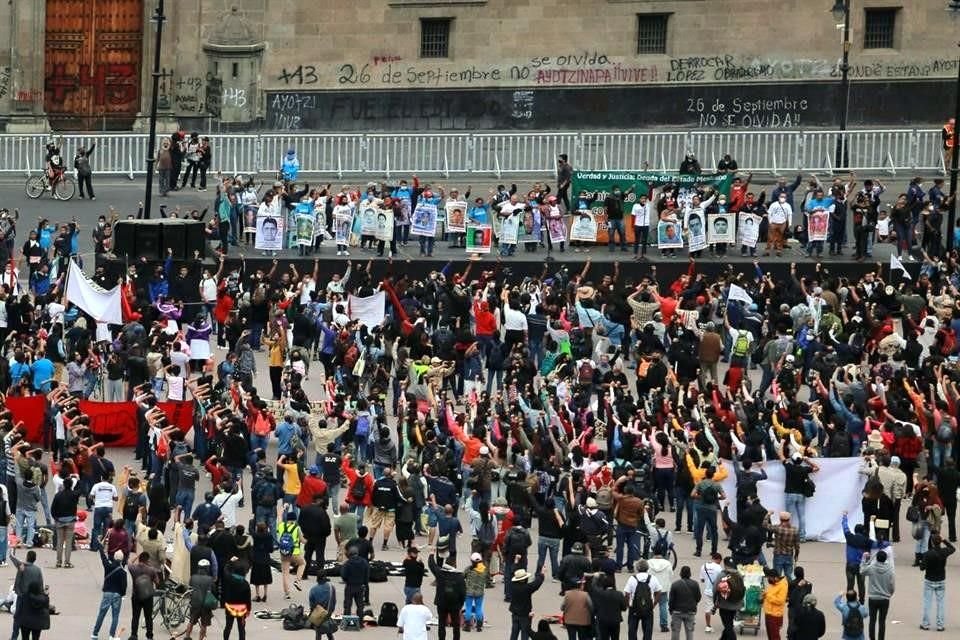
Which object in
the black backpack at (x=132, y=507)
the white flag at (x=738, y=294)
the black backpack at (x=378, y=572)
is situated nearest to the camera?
the black backpack at (x=132, y=507)

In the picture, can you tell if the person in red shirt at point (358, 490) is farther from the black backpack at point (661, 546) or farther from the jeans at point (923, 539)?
the jeans at point (923, 539)

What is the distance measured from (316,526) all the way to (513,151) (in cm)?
2673

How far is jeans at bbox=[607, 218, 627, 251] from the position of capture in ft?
164

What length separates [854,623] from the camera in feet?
95.1

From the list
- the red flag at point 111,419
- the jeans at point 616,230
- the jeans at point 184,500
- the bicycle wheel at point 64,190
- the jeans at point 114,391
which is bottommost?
the jeans at point 184,500

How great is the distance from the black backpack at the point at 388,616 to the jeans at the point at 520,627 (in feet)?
5.79

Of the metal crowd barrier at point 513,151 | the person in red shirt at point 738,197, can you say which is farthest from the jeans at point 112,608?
the metal crowd barrier at point 513,151

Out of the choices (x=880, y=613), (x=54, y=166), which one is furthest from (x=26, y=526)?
(x=54, y=166)

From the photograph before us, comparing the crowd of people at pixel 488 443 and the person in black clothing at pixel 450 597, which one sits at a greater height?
the crowd of people at pixel 488 443

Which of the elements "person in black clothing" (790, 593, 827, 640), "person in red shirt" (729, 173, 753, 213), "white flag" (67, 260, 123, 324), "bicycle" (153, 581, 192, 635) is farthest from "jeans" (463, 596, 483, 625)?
"person in red shirt" (729, 173, 753, 213)

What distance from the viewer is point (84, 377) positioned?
3912 cm

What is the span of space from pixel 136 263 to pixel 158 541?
15866mm

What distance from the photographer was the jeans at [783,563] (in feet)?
104

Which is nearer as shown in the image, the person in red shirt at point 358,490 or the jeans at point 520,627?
the jeans at point 520,627
